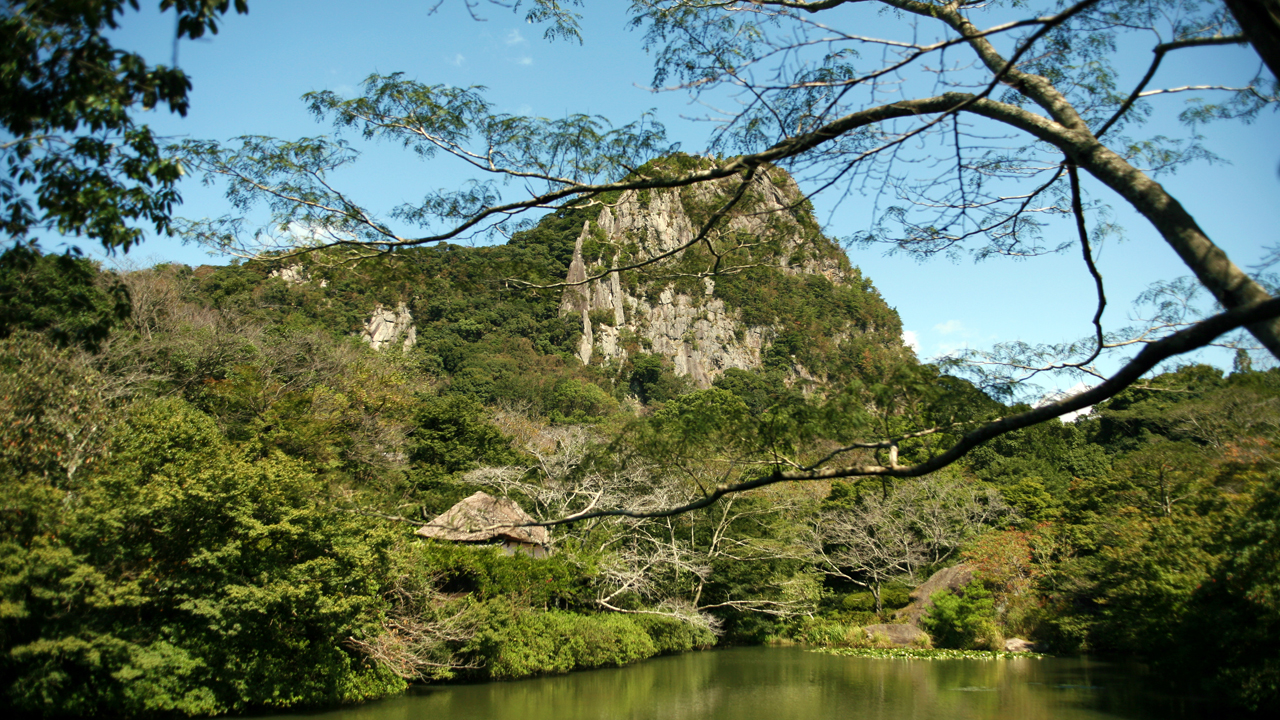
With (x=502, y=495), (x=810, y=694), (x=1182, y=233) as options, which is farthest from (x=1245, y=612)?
(x=502, y=495)

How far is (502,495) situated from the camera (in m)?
12.5

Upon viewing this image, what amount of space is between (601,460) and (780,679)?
7892 mm

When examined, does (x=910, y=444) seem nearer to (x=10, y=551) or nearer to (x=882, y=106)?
(x=882, y=106)

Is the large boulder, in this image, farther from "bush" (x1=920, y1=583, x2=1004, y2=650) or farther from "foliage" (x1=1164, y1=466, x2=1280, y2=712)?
"foliage" (x1=1164, y1=466, x2=1280, y2=712)

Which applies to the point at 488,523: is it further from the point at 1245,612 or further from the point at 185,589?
the point at 1245,612

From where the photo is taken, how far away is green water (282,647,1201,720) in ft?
26.6

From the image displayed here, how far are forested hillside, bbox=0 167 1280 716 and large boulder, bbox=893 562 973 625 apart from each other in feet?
1.20

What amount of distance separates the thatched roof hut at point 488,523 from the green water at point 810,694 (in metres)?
1.93

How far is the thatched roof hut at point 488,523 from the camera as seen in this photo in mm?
10422

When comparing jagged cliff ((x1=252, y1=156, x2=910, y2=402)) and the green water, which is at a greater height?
jagged cliff ((x1=252, y1=156, x2=910, y2=402))

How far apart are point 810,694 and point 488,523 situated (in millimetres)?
4671

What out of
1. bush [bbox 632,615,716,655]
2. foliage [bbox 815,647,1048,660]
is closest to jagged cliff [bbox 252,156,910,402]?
foliage [bbox 815,647,1048,660]

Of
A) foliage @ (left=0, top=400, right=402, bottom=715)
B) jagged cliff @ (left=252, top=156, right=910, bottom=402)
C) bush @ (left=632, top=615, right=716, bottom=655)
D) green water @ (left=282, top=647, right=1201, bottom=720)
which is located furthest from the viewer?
bush @ (left=632, top=615, right=716, bottom=655)

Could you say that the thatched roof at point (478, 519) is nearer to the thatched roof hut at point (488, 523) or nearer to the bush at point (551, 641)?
the thatched roof hut at point (488, 523)
